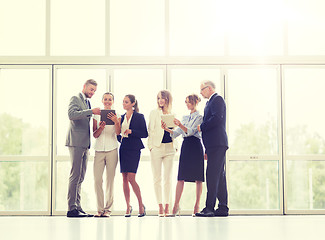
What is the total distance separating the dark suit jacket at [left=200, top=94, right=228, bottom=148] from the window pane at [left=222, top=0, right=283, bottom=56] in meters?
1.58

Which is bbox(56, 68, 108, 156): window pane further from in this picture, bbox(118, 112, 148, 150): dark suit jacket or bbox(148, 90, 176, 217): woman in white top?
bbox(148, 90, 176, 217): woman in white top

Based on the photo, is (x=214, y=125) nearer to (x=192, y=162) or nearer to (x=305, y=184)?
(x=192, y=162)

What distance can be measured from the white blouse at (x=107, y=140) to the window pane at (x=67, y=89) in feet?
3.55

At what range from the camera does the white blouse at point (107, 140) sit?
249 inches

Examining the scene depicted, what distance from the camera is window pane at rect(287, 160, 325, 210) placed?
7.34 m

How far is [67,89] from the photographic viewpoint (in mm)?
7457

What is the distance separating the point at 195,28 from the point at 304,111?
74.0 inches

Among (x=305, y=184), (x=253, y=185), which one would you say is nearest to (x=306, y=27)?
A: (x=305, y=184)

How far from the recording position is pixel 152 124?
6.32 metres

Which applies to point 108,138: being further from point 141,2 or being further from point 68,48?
point 141,2

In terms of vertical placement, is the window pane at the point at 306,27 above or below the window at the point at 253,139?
above

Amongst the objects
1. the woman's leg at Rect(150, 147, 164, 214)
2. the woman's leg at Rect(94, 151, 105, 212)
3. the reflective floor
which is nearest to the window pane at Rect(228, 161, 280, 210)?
the woman's leg at Rect(150, 147, 164, 214)

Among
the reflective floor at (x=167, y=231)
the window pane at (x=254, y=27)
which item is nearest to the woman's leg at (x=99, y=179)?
the reflective floor at (x=167, y=231)

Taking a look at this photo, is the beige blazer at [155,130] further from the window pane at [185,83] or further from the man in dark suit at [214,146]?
the window pane at [185,83]
